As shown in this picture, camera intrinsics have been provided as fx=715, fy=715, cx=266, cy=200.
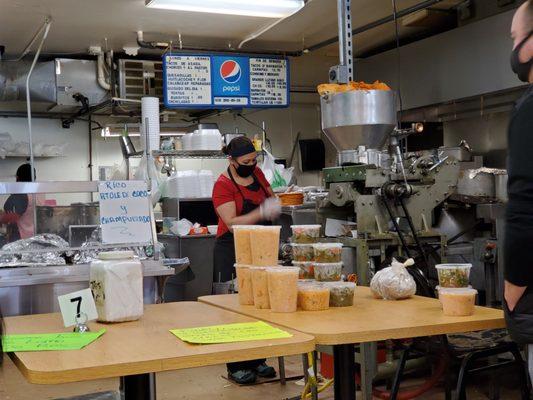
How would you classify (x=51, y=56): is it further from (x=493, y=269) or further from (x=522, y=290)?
(x=522, y=290)

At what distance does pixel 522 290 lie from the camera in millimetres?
2061

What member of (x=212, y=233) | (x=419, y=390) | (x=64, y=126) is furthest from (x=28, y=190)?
(x=64, y=126)

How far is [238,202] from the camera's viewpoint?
4867mm

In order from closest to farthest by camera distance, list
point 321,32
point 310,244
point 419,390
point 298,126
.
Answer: point 310,244 → point 419,390 → point 321,32 → point 298,126

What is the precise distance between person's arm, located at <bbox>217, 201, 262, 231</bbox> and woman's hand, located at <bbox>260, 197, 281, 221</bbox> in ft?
0.17

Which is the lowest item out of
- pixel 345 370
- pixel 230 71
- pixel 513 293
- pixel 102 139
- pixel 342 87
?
pixel 345 370

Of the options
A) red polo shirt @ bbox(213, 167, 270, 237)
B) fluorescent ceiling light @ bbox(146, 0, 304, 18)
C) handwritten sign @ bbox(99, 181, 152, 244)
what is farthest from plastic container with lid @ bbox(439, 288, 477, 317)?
fluorescent ceiling light @ bbox(146, 0, 304, 18)

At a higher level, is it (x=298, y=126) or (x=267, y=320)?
(x=298, y=126)

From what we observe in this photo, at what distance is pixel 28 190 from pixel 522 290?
222 centimetres

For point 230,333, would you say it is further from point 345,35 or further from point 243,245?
point 345,35

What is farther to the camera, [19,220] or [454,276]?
[19,220]

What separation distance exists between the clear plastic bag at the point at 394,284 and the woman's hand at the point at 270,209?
2.15 m

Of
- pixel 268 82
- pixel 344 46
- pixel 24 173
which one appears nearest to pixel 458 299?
pixel 344 46

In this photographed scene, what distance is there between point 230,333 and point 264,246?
1.72 ft
